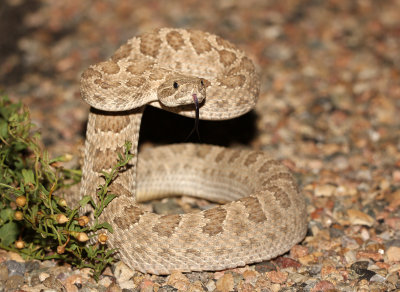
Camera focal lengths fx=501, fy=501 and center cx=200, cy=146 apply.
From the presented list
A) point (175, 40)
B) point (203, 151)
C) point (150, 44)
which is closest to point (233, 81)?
point (175, 40)

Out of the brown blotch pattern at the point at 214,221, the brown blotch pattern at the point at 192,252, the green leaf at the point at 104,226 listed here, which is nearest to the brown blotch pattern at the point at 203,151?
the brown blotch pattern at the point at 214,221

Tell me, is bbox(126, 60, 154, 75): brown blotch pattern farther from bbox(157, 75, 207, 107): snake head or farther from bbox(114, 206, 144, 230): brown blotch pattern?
bbox(114, 206, 144, 230): brown blotch pattern

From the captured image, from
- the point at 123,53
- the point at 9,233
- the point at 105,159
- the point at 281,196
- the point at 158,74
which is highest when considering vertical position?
the point at 123,53

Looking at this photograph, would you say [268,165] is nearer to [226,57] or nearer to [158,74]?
[226,57]

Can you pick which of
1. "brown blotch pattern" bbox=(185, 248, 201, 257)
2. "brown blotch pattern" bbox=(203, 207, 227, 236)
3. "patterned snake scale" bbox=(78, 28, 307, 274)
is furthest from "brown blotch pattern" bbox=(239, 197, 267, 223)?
"brown blotch pattern" bbox=(185, 248, 201, 257)

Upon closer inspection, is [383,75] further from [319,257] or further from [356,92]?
[319,257]

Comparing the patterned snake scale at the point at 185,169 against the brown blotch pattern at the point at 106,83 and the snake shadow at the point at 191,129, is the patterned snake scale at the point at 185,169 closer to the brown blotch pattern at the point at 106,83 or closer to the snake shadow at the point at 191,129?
the brown blotch pattern at the point at 106,83
